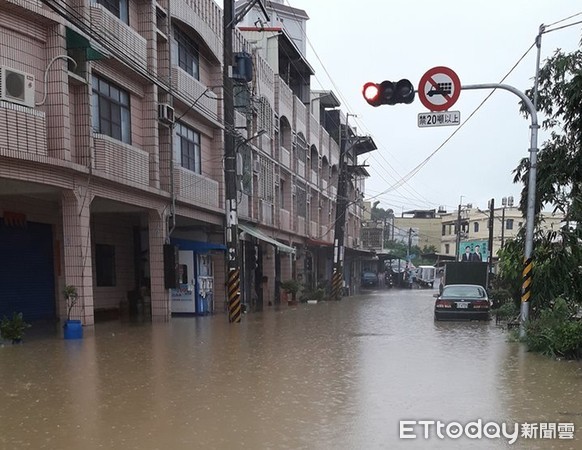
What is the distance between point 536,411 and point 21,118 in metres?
11.0

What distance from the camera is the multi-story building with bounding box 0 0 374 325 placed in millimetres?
12742

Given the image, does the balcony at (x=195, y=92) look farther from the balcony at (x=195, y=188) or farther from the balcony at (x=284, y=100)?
the balcony at (x=284, y=100)

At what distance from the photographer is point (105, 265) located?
2014cm

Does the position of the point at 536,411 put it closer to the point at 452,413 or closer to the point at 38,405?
the point at 452,413

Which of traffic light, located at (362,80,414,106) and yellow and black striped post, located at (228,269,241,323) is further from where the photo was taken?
yellow and black striped post, located at (228,269,241,323)

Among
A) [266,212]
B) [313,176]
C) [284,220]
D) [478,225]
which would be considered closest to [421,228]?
[478,225]

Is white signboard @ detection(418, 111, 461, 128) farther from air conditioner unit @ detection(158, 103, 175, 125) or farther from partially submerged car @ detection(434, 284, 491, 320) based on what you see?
partially submerged car @ detection(434, 284, 491, 320)

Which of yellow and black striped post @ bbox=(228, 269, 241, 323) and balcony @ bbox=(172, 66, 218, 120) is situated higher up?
balcony @ bbox=(172, 66, 218, 120)

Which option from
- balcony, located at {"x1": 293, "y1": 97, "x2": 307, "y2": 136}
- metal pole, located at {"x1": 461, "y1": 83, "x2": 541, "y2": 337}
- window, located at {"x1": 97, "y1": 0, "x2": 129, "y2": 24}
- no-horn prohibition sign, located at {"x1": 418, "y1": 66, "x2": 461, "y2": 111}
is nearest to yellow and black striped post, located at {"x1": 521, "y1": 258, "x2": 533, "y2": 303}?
metal pole, located at {"x1": 461, "y1": 83, "x2": 541, "y2": 337}

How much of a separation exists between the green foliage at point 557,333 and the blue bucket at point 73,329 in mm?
9980

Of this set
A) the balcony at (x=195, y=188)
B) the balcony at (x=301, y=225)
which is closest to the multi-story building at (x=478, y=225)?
the balcony at (x=301, y=225)

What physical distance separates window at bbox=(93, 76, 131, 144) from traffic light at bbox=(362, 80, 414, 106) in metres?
8.67

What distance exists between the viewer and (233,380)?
873 cm

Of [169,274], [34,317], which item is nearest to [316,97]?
[169,274]
